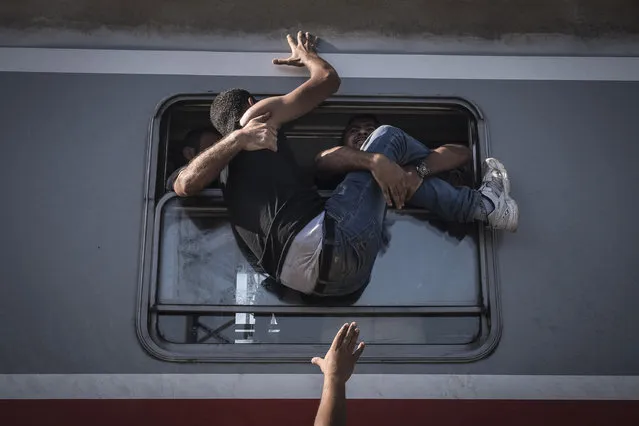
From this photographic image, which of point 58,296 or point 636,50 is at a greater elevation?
point 636,50

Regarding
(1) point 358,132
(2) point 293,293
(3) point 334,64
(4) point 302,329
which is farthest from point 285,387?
(3) point 334,64

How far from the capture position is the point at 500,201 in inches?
124

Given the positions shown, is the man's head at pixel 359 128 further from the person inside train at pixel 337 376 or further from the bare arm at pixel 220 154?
the person inside train at pixel 337 376

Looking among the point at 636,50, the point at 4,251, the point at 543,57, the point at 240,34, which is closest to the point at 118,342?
the point at 4,251

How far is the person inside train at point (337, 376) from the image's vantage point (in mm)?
2424

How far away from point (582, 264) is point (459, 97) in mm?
779

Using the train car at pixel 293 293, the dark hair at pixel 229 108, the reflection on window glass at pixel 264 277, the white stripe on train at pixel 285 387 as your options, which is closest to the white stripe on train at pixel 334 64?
the train car at pixel 293 293

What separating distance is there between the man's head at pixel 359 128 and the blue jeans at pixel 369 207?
0.15 m

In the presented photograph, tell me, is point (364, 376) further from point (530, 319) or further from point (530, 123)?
point (530, 123)

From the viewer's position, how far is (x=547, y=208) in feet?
10.7

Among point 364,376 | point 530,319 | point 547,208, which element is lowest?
point 364,376
